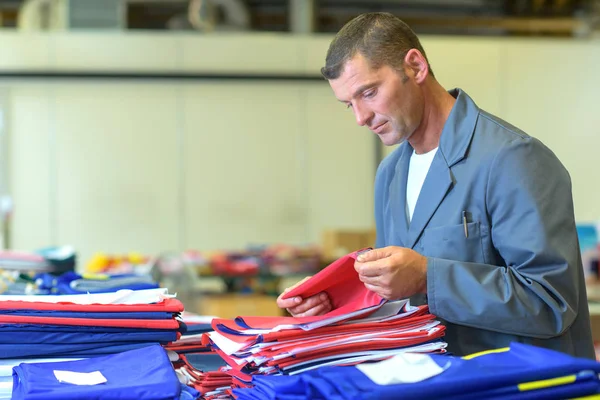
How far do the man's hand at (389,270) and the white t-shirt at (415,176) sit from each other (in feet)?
1.48

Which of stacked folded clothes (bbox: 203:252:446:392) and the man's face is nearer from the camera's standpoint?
stacked folded clothes (bbox: 203:252:446:392)

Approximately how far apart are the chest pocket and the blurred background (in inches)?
195

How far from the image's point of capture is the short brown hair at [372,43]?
64.3 inches

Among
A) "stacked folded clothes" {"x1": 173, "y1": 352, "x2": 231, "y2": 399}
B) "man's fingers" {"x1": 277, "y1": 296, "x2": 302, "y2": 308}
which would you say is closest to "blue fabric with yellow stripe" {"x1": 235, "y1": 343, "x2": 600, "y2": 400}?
"stacked folded clothes" {"x1": 173, "y1": 352, "x2": 231, "y2": 399}

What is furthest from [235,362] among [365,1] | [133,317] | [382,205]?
[365,1]

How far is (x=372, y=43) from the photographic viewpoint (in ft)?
5.35

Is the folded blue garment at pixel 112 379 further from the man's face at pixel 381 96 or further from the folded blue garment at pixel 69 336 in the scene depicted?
the man's face at pixel 381 96

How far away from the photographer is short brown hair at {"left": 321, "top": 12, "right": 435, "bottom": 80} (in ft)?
5.36

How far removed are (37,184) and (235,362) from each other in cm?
630

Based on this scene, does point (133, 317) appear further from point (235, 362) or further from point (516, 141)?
point (516, 141)

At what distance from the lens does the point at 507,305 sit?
1434 mm

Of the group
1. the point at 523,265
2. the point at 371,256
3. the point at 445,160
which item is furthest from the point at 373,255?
the point at 445,160

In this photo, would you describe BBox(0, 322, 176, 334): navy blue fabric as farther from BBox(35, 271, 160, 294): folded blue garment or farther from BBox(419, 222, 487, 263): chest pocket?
BBox(419, 222, 487, 263): chest pocket

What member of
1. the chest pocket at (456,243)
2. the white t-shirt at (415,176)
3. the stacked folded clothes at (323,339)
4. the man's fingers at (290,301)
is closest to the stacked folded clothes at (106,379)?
the stacked folded clothes at (323,339)
